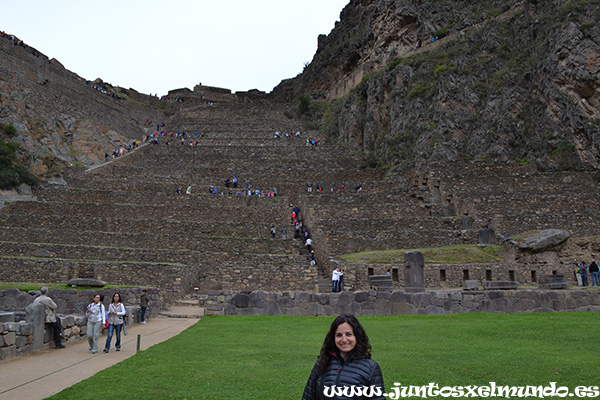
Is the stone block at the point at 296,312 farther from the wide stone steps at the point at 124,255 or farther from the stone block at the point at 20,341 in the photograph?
the stone block at the point at 20,341

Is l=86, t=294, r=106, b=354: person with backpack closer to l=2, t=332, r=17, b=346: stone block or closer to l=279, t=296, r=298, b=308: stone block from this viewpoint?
l=2, t=332, r=17, b=346: stone block

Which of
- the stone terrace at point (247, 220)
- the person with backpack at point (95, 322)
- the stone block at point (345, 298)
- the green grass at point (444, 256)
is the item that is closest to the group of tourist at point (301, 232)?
the stone terrace at point (247, 220)

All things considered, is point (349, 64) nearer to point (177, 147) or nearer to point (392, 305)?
point (177, 147)

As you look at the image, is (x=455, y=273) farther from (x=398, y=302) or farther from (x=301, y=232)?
(x=301, y=232)

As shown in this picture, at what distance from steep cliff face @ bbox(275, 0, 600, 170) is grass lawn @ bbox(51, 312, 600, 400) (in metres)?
24.5

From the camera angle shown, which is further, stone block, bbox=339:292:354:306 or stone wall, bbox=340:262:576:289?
stone wall, bbox=340:262:576:289

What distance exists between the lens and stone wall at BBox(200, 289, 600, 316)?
54.1ft

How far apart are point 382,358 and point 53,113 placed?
4592cm

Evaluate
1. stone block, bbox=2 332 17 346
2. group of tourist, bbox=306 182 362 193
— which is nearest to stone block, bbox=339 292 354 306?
stone block, bbox=2 332 17 346

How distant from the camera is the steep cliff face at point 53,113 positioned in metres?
40.0

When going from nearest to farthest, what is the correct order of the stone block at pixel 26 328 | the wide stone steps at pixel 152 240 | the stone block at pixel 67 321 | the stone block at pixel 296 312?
the stone block at pixel 26 328 < the stone block at pixel 67 321 < the stone block at pixel 296 312 < the wide stone steps at pixel 152 240

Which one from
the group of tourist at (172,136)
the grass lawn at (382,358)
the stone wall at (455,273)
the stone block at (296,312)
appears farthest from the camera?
the group of tourist at (172,136)

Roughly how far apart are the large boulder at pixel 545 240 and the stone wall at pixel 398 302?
7559 mm

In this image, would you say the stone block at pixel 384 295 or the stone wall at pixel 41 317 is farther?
the stone block at pixel 384 295
